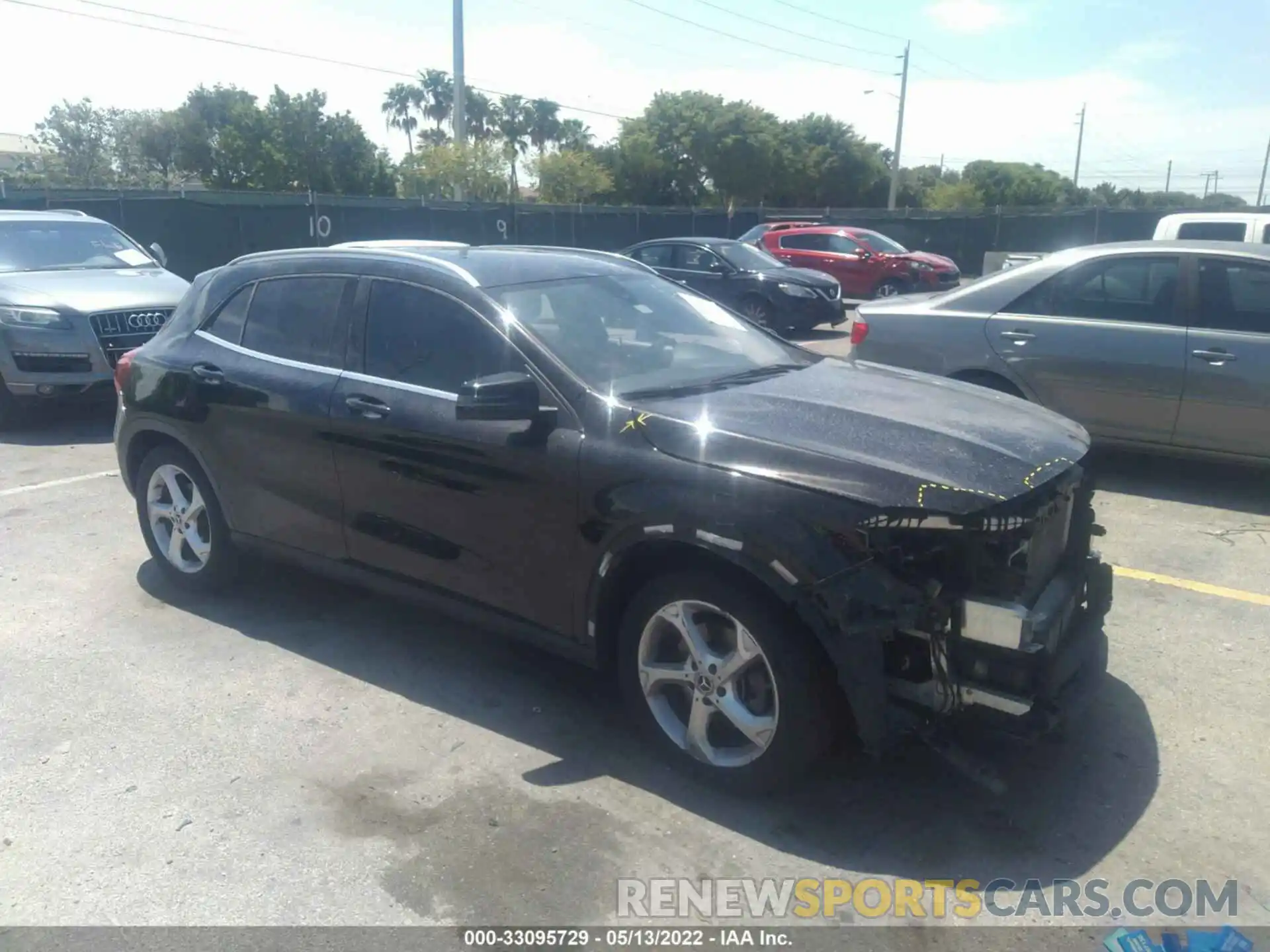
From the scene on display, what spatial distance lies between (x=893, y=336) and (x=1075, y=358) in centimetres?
121

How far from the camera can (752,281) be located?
52.3 feet

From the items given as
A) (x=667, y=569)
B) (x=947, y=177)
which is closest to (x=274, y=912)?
(x=667, y=569)

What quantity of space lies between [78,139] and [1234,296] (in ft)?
241

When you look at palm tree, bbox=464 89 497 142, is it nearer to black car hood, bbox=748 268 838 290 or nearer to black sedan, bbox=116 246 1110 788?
black car hood, bbox=748 268 838 290

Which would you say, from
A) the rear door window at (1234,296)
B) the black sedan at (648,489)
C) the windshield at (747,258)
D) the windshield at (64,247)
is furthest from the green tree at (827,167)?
the black sedan at (648,489)

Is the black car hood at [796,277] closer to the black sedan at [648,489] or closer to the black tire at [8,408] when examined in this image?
the black tire at [8,408]

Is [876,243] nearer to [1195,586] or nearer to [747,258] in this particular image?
[747,258]

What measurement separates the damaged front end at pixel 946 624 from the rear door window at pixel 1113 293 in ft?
13.7

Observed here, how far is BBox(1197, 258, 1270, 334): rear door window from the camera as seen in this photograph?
6402 millimetres

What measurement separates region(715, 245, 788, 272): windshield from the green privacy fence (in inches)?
266

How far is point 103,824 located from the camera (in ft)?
11.1

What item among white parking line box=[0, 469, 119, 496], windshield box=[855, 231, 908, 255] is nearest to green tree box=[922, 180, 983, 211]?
windshield box=[855, 231, 908, 255]

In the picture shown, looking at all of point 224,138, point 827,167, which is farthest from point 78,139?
point 827,167

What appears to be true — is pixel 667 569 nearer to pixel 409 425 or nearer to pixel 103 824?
pixel 409 425
